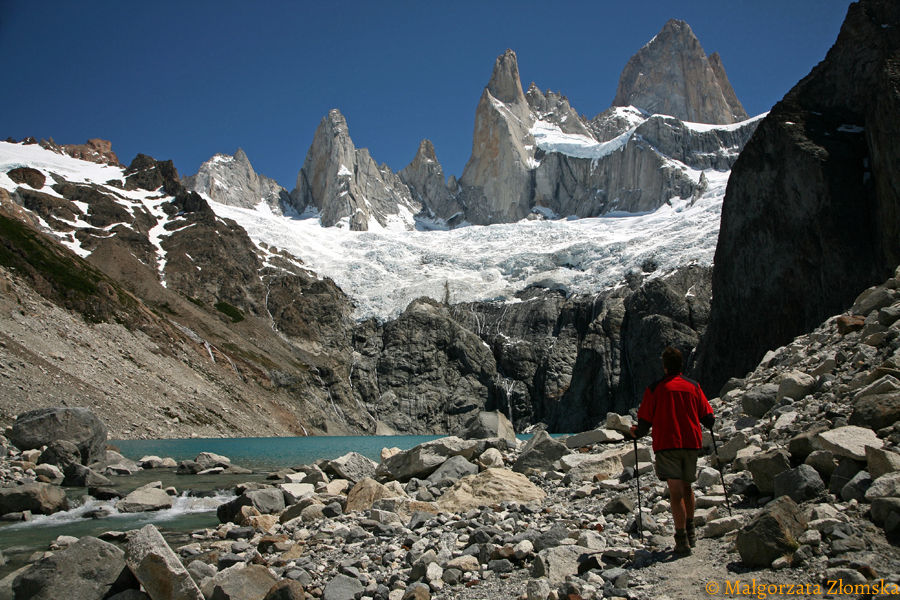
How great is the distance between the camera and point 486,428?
56.5 feet

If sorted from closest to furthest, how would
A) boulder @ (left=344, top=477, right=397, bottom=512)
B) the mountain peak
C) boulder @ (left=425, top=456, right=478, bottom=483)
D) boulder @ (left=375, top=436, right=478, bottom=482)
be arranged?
boulder @ (left=344, top=477, right=397, bottom=512) < boulder @ (left=425, top=456, right=478, bottom=483) < boulder @ (left=375, top=436, right=478, bottom=482) < the mountain peak

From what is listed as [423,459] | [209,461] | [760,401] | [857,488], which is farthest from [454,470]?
[209,461]

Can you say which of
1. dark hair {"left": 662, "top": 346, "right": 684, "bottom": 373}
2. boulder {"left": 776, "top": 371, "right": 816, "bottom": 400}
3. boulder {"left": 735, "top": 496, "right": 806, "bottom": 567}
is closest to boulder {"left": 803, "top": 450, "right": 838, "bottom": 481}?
boulder {"left": 735, "top": 496, "right": 806, "bottom": 567}

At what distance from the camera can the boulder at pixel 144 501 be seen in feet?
41.1

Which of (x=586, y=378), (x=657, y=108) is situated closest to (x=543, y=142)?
(x=657, y=108)

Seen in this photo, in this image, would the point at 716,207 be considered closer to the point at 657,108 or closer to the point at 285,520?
the point at 657,108

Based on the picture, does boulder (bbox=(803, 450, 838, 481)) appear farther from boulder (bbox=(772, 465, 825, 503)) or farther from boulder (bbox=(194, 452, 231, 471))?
boulder (bbox=(194, 452, 231, 471))

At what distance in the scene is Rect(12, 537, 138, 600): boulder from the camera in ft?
19.0

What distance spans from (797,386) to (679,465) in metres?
4.67

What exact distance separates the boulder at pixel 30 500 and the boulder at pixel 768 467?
1275 centimetres

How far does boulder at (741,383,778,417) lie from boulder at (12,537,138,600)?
930 centimetres

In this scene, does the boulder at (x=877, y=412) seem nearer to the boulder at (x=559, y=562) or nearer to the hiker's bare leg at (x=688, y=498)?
the hiker's bare leg at (x=688, y=498)

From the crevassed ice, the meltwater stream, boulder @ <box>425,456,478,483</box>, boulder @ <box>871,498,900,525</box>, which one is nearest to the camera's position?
boulder @ <box>871,498,900,525</box>

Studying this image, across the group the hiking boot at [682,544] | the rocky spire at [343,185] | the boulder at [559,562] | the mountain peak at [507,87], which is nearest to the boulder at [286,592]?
the boulder at [559,562]
